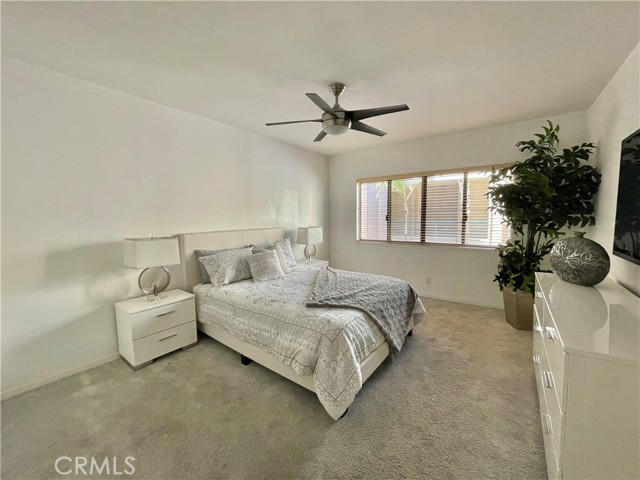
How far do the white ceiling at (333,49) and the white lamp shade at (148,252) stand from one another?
55.2 inches

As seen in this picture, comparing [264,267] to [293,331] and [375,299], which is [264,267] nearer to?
[293,331]

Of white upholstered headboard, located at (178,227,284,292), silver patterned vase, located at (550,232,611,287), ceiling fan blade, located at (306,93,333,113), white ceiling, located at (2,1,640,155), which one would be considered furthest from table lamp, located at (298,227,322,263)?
silver patterned vase, located at (550,232,611,287)

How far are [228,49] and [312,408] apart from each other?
2.60m

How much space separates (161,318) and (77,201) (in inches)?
49.2

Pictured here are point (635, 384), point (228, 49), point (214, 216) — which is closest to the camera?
point (635, 384)

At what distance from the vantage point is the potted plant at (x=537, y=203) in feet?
8.47

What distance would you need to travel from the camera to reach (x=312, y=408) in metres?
1.85

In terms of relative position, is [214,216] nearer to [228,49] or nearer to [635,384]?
[228,49]

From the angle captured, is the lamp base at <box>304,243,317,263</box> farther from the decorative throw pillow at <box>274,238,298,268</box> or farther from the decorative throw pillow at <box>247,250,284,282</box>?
the decorative throw pillow at <box>247,250,284,282</box>

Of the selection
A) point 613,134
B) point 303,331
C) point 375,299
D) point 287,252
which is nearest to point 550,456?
point 375,299

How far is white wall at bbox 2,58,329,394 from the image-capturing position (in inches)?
78.7

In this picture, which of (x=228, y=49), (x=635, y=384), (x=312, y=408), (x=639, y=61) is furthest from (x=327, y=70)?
(x=312, y=408)

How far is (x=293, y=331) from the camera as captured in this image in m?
1.94

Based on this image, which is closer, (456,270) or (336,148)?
(456,270)
